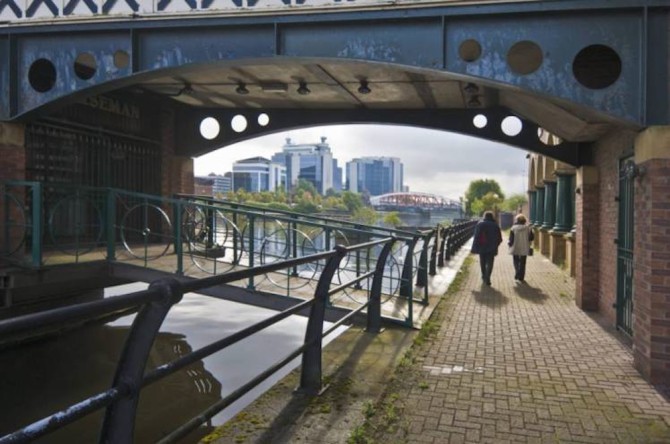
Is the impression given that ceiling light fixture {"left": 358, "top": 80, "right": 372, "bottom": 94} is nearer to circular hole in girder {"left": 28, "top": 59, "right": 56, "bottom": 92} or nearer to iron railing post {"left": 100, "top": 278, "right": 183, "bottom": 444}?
circular hole in girder {"left": 28, "top": 59, "right": 56, "bottom": 92}

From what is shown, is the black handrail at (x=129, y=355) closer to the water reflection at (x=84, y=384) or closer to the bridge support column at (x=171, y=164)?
the water reflection at (x=84, y=384)

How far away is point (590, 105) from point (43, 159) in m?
7.80

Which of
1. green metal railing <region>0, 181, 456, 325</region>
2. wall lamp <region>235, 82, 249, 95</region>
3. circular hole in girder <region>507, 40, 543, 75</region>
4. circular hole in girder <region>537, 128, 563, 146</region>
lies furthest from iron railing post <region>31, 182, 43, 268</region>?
circular hole in girder <region>537, 128, 563, 146</region>

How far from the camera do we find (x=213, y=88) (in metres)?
9.98

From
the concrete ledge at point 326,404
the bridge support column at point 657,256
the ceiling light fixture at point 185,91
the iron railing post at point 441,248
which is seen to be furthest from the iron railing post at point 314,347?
the iron railing post at point 441,248

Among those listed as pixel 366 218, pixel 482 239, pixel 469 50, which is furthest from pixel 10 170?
pixel 366 218

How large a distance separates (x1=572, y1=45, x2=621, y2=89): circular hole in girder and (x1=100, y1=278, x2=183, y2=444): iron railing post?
634cm

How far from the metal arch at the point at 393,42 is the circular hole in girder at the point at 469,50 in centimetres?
6

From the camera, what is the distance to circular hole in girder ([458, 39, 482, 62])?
6068 millimetres

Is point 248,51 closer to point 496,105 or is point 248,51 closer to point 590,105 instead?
point 590,105

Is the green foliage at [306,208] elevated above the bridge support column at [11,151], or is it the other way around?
the bridge support column at [11,151]

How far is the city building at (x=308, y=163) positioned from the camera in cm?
12038

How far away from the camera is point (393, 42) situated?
632cm

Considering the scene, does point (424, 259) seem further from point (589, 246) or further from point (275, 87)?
point (275, 87)
